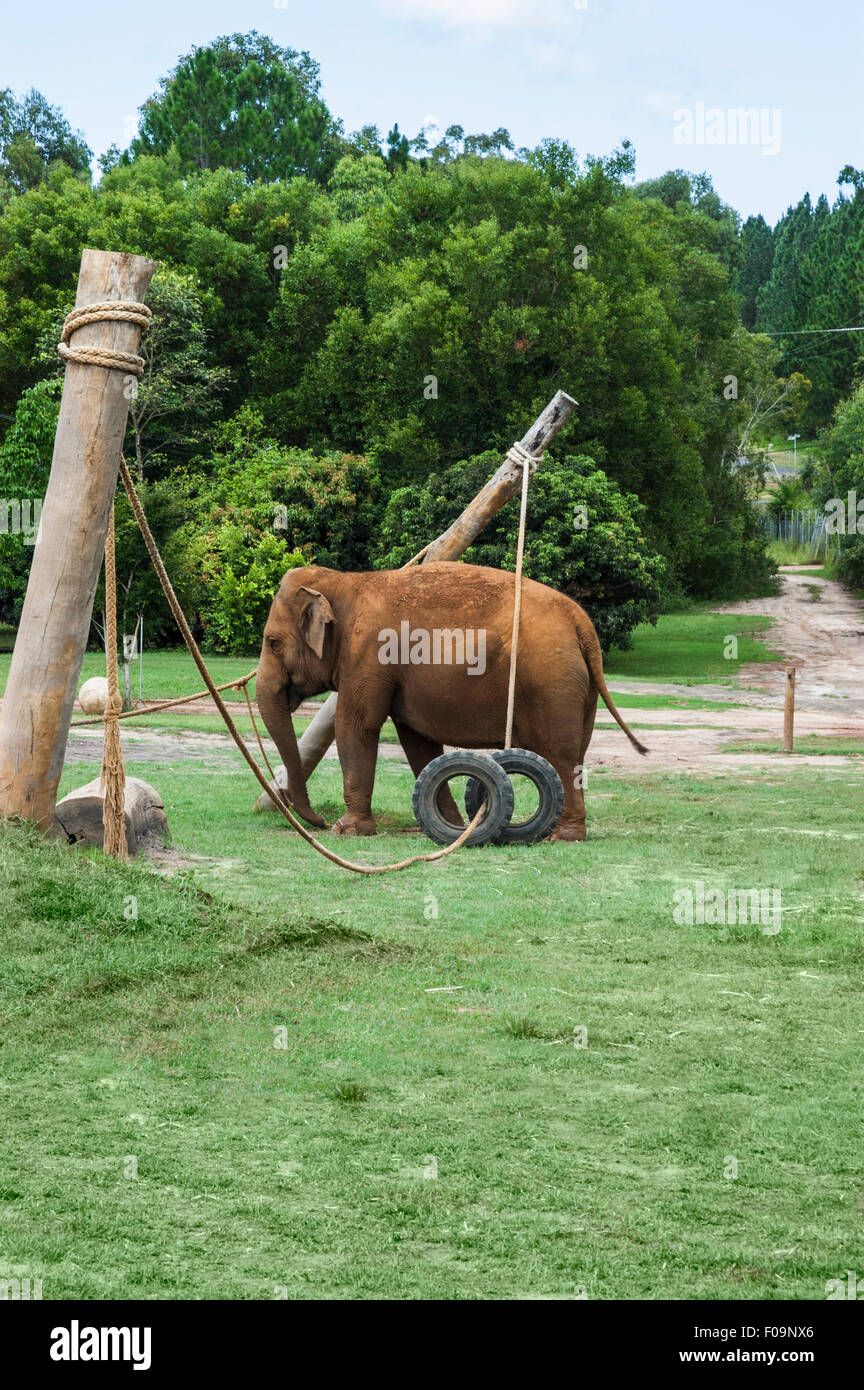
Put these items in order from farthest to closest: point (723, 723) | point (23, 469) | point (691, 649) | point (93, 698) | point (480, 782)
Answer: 1. point (691, 649)
2. point (23, 469)
3. point (723, 723)
4. point (93, 698)
5. point (480, 782)

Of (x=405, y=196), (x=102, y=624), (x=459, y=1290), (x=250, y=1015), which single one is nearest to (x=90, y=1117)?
(x=250, y=1015)

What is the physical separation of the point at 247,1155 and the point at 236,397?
46996mm

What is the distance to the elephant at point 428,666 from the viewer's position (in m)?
14.0

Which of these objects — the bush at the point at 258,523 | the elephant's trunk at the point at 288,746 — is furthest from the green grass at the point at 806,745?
the bush at the point at 258,523

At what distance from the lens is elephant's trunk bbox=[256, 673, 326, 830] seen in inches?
563

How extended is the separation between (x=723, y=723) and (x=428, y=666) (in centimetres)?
1320

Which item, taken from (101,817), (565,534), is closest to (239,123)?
(565,534)

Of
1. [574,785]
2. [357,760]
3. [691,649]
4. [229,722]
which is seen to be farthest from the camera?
[691,649]

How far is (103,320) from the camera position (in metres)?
8.82

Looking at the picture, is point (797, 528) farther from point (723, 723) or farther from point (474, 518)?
point (474, 518)

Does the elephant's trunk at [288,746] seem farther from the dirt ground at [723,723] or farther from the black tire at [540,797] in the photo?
the black tire at [540,797]

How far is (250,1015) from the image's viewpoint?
23.9 ft

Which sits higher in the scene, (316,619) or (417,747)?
(316,619)

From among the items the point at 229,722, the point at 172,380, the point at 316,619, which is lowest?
the point at 229,722
